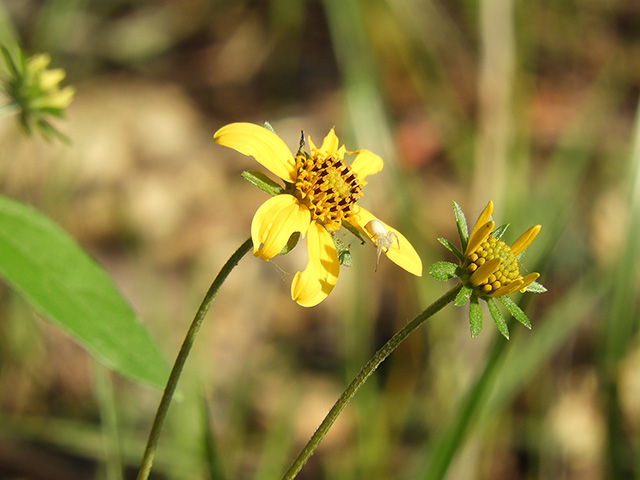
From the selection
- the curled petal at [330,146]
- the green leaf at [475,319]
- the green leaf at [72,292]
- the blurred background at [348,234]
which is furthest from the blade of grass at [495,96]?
the green leaf at [72,292]

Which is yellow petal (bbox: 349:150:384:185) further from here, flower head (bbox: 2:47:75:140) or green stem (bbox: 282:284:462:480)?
flower head (bbox: 2:47:75:140)

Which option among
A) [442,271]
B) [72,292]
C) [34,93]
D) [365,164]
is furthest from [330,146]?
[34,93]

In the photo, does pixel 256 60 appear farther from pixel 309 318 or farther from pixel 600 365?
pixel 600 365

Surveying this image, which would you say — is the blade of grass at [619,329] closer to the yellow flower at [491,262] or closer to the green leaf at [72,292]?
the yellow flower at [491,262]

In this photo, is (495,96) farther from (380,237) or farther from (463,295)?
(463,295)

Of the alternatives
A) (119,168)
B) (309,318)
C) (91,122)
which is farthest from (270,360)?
(91,122)
